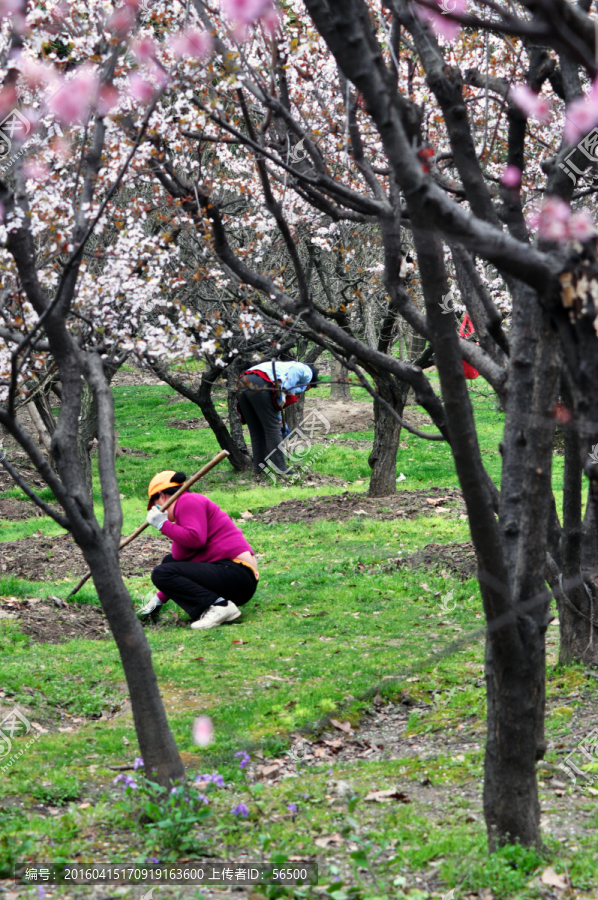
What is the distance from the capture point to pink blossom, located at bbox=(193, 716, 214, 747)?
509 cm

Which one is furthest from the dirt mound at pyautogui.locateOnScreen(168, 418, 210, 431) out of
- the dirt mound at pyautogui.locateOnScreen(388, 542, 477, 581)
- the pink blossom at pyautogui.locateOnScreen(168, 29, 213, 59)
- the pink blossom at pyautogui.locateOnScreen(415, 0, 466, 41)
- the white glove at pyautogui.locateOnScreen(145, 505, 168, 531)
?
the pink blossom at pyautogui.locateOnScreen(168, 29, 213, 59)

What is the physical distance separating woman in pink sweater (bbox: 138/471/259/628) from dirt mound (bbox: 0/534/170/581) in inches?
89.0

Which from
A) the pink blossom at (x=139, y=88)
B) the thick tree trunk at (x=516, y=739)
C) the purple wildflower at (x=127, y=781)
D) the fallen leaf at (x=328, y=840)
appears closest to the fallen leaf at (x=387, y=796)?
the fallen leaf at (x=328, y=840)

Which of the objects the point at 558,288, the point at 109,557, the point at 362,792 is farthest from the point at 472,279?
the point at 362,792

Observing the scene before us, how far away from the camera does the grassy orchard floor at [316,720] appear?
348cm

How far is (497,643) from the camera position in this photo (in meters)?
3.26

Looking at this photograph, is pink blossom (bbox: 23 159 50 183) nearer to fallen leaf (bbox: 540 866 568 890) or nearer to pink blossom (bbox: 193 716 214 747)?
pink blossom (bbox: 193 716 214 747)

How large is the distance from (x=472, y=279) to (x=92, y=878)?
343 centimetres

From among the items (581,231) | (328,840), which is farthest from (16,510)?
(581,231)

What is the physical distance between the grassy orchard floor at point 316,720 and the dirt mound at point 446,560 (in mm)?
206

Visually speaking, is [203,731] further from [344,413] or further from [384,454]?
[344,413]

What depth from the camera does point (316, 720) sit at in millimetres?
5426

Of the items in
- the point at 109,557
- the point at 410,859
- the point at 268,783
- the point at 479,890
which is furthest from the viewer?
the point at 268,783

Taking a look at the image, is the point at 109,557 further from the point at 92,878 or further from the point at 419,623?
the point at 419,623
